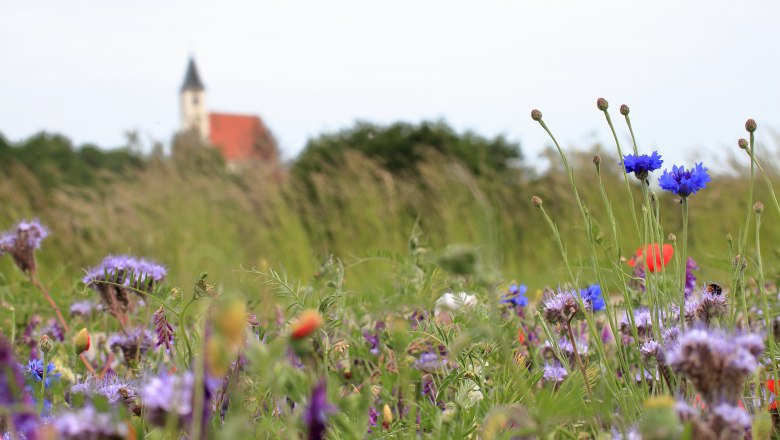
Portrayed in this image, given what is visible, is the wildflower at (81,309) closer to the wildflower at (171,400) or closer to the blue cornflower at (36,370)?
the blue cornflower at (36,370)

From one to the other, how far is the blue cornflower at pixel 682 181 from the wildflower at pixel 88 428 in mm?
988

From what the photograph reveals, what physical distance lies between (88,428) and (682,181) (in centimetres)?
105

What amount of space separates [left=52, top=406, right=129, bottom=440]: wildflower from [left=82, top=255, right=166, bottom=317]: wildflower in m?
1.01

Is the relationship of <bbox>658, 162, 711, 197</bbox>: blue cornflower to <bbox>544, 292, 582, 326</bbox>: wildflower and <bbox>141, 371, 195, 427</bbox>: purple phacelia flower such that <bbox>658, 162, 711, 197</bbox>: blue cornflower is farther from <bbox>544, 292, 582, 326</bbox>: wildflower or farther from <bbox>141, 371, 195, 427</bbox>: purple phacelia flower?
<bbox>141, 371, 195, 427</bbox>: purple phacelia flower

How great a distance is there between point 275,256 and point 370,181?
6.39 feet

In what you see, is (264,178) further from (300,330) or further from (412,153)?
(300,330)

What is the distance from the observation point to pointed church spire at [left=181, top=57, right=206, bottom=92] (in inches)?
2571

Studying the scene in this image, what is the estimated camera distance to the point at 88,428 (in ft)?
2.24

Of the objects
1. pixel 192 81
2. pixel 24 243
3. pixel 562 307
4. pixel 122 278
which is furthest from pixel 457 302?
pixel 192 81

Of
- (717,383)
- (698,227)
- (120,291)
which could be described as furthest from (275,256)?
(717,383)

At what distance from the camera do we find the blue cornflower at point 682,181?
1.42 m

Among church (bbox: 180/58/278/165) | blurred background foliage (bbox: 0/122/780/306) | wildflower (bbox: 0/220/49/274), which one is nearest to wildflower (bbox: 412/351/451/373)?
wildflower (bbox: 0/220/49/274)

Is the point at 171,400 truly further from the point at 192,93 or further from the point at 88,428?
the point at 192,93

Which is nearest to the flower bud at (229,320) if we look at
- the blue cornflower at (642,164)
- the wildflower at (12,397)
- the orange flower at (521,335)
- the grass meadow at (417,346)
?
the grass meadow at (417,346)
